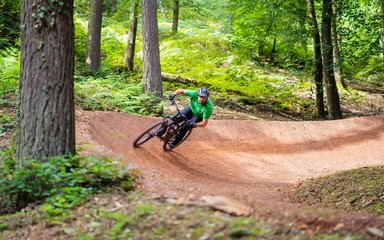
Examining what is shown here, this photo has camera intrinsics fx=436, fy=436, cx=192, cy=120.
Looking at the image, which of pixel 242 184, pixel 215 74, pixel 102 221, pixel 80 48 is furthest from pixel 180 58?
pixel 102 221

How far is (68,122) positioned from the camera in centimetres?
664

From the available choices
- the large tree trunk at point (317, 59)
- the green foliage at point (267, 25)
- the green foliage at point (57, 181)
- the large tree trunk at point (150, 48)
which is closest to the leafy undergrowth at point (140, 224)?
the green foliage at point (57, 181)

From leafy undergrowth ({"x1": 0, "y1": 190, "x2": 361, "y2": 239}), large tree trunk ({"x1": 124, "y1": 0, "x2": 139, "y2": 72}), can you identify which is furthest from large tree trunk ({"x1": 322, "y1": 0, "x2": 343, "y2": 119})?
leafy undergrowth ({"x1": 0, "y1": 190, "x2": 361, "y2": 239})

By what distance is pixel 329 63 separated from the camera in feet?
59.8

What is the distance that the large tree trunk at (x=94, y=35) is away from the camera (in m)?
18.2

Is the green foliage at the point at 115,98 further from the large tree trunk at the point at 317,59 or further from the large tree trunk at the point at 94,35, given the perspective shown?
the large tree trunk at the point at 317,59

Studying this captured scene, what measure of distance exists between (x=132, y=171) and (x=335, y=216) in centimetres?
308

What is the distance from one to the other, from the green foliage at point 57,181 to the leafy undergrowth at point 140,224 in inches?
11.7

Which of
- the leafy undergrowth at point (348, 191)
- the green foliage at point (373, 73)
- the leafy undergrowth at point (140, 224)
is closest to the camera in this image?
the leafy undergrowth at point (140, 224)

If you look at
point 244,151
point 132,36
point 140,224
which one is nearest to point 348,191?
point 244,151

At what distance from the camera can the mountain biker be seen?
10.2 meters

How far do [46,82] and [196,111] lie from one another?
470 centimetres

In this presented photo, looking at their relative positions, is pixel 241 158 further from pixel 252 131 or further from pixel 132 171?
pixel 132 171

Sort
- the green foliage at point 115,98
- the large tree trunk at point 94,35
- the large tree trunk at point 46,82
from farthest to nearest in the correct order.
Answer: the large tree trunk at point 94,35, the green foliage at point 115,98, the large tree trunk at point 46,82
